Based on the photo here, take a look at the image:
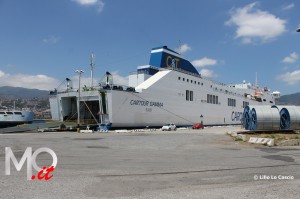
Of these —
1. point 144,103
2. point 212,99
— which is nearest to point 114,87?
point 144,103

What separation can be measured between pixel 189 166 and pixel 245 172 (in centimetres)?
202

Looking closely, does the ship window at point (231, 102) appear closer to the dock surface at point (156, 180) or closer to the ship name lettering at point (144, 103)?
the ship name lettering at point (144, 103)

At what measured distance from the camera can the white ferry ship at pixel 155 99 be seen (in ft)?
122

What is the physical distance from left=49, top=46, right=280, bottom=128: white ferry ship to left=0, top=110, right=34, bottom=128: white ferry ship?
10351 millimetres

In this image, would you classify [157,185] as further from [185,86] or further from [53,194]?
[185,86]

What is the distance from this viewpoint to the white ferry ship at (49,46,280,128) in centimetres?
3728

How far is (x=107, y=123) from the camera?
3678cm

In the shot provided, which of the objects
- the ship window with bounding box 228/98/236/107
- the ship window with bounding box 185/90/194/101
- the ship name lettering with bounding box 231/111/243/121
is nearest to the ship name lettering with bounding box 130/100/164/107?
the ship window with bounding box 185/90/194/101

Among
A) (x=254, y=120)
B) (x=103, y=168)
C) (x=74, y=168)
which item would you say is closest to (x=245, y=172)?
(x=103, y=168)

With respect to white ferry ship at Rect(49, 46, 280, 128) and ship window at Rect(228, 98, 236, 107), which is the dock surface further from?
ship window at Rect(228, 98, 236, 107)

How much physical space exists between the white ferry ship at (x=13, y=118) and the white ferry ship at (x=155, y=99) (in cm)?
1035

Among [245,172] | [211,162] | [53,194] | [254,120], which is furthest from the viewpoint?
[254,120]

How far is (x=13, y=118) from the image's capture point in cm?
5119

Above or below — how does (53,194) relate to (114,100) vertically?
below
